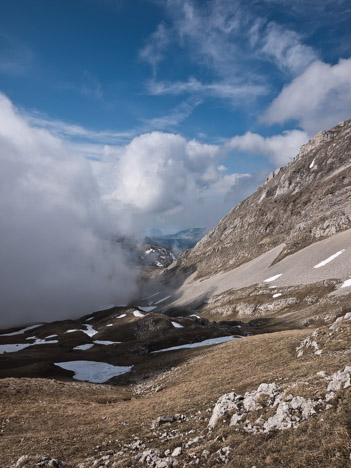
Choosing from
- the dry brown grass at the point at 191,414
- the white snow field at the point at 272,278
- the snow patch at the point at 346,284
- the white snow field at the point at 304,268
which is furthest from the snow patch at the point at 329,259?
the dry brown grass at the point at 191,414

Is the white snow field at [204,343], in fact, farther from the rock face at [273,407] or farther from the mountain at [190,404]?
the rock face at [273,407]

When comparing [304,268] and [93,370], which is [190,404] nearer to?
[93,370]

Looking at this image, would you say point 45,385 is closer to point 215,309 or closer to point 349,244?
point 215,309

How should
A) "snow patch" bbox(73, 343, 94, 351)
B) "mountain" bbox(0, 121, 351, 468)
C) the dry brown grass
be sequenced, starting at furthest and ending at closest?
"snow patch" bbox(73, 343, 94, 351) → "mountain" bbox(0, 121, 351, 468) → the dry brown grass

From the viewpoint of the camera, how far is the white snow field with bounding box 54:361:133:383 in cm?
5134

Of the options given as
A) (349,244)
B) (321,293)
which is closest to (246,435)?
(321,293)

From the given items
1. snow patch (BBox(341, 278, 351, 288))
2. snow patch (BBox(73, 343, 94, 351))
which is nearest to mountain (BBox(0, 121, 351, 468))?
snow patch (BBox(73, 343, 94, 351))

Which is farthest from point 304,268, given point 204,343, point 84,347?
point 84,347

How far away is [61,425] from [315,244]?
151 m

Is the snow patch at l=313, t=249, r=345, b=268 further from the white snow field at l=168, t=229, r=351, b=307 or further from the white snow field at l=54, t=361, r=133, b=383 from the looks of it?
the white snow field at l=54, t=361, r=133, b=383

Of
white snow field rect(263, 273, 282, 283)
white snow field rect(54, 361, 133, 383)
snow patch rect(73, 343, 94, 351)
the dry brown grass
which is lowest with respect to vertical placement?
white snow field rect(54, 361, 133, 383)

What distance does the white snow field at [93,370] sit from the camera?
51.3m

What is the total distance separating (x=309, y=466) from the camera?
9.48 meters

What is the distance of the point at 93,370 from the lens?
2178 inches
